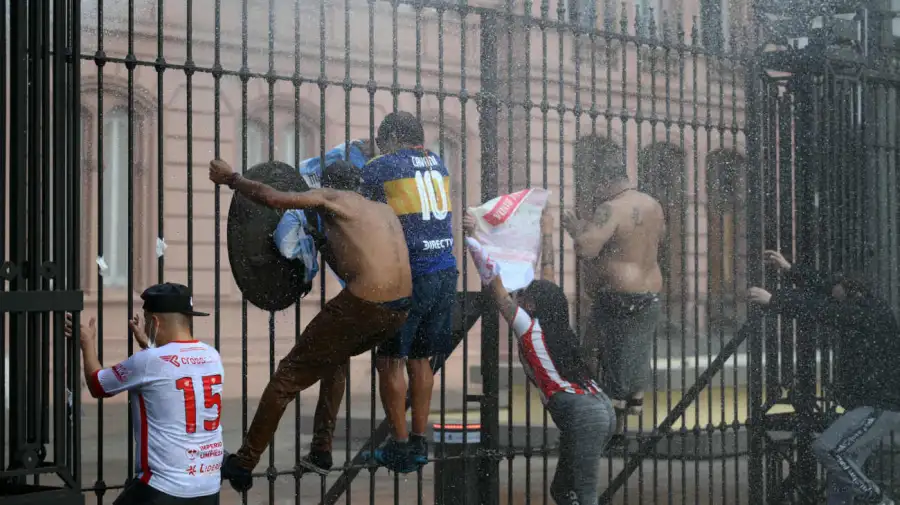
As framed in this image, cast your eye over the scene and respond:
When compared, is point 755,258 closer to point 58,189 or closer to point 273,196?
point 273,196

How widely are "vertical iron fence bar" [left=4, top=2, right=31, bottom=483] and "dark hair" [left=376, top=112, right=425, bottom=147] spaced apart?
2.06 m

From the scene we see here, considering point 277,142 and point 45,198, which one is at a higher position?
point 277,142

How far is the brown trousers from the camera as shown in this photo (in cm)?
513

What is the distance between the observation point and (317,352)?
203 inches

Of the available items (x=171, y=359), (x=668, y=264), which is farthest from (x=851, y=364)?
(x=171, y=359)

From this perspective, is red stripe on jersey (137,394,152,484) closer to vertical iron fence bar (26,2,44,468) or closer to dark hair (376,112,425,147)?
vertical iron fence bar (26,2,44,468)

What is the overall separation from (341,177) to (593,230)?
2.17m

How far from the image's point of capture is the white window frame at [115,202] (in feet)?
→ 43.4

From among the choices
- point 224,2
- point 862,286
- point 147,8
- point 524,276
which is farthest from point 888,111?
point 147,8

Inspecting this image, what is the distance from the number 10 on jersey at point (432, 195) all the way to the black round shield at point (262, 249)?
589 mm

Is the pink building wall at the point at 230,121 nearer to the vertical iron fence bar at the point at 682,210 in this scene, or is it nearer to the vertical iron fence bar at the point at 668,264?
the vertical iron fence bar at the point at 668,264

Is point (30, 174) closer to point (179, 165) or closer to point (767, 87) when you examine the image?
point (767, 87)

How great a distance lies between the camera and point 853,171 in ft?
25.1

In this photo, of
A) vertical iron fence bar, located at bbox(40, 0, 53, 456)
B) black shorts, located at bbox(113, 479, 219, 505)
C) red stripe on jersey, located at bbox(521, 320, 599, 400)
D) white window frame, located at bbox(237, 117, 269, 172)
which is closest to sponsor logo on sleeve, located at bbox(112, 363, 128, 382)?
black shorts, located at bbox(113, 479, 219, 505)
